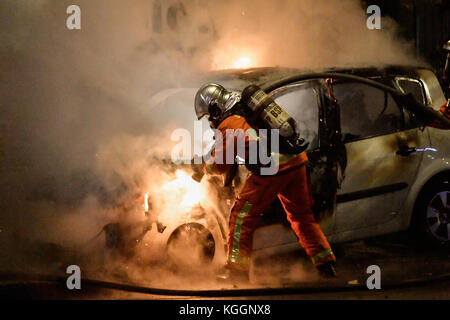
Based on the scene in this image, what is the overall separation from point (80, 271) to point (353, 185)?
8.50ft

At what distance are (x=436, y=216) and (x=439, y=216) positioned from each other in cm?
3

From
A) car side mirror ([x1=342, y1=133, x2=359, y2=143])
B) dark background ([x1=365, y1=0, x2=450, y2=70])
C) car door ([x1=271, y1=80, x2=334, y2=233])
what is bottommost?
car side mirror ([x1=342, y1=133, x2=359, y2=143])

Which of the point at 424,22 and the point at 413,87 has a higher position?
the point at 424,22

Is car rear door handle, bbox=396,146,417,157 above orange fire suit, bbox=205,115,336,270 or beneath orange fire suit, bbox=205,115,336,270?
above

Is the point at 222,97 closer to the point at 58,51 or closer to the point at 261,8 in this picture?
the point at 58,51

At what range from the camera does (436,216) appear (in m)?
5.03

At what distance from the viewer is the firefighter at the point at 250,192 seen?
4301 millimetres

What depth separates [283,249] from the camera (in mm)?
4637

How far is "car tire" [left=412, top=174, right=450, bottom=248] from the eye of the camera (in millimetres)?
5004

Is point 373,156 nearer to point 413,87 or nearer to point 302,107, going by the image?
point 302,107

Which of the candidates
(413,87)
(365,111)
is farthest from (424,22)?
(365,111)

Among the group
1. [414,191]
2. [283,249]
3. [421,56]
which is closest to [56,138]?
[283,249]

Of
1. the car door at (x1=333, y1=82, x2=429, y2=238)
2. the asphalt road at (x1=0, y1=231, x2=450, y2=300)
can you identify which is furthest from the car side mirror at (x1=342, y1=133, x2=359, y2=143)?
the asphalt road at (x1=0, y1=231, x2=450, y2=300)

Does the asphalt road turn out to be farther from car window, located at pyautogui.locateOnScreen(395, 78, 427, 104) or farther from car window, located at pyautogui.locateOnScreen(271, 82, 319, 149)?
car window, located at pyautogui.locateOnScreen(395, 78, 427, 104)
